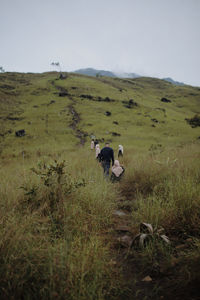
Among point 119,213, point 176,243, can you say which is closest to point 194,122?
point 119,213

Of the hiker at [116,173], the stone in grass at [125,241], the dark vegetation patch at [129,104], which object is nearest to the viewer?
the stone in grass at [125,241]

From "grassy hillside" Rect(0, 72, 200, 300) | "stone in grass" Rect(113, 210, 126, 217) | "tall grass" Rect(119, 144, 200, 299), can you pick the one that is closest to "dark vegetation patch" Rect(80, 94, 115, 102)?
"grassy hillside" Rect(0, 72, 200, 300)

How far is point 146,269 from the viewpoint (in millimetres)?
1912

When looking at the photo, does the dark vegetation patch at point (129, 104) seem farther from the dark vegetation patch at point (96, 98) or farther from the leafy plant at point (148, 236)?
the leafy plant at point (148, 236)

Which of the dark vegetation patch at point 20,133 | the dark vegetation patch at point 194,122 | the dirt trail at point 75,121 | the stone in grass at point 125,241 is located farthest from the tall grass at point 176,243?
the dark vegetation patch at point 194,122

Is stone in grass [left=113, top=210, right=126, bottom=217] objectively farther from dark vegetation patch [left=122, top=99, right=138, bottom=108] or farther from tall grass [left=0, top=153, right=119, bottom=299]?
dark vegetation patch [left=122, top=99, right=138, bottom=108]

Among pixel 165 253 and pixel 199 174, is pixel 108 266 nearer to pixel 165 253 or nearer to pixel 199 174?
pixel 165 253

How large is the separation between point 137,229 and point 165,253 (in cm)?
65

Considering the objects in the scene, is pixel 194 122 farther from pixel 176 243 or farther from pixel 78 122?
pixel 176 243

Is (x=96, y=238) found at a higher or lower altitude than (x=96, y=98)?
lower

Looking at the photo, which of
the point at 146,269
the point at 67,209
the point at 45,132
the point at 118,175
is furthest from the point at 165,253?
the point at 45,132

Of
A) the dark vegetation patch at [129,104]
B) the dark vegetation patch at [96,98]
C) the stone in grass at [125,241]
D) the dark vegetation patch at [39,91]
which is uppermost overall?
the dark vegetation patch at [39,91]

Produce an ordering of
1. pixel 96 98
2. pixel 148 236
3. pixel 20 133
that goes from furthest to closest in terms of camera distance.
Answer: pixel 96 98 → pixel 20 133 → pixel 148 236

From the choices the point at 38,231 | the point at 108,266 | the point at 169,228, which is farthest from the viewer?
the point at 169,228
